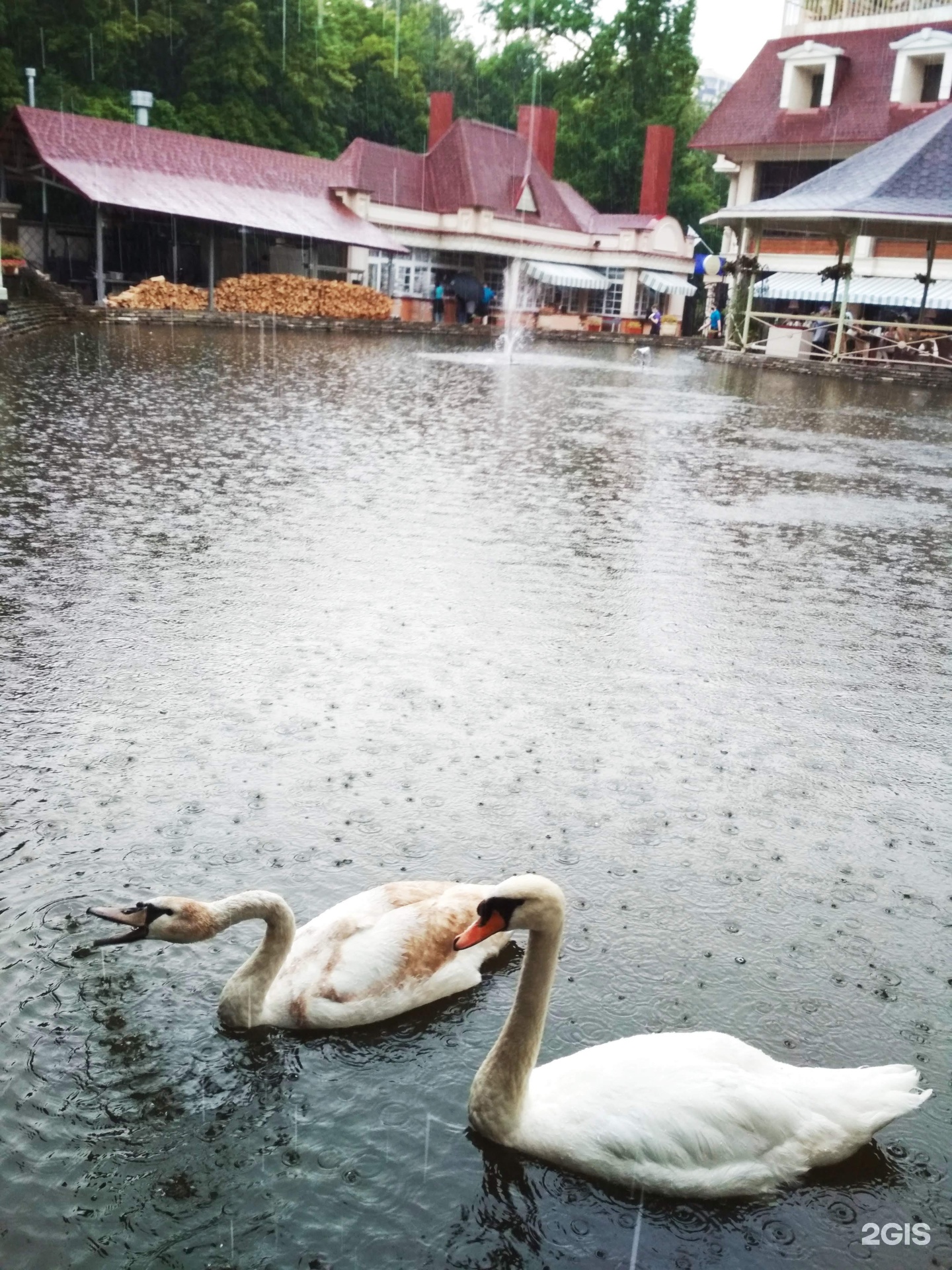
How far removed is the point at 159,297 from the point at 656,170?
1113 inches

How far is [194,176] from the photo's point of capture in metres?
36.6

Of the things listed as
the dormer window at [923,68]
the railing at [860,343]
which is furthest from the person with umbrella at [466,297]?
the dormer window at [923,68]

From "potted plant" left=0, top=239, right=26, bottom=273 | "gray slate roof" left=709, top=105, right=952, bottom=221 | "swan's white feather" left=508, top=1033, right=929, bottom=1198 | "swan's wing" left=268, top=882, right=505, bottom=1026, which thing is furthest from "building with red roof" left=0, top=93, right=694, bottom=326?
"swan's white feather" left=508, top=1033, right=929, bottom=1198

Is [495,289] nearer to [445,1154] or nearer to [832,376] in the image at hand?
[832,376]

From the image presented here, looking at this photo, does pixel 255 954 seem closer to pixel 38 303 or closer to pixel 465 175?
pixel 38 303

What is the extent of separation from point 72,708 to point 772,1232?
14.0ft

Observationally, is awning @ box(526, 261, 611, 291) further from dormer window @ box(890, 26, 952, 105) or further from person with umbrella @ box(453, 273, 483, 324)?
dormer window @ box(890, 26, 952, 105)

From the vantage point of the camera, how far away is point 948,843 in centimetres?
515

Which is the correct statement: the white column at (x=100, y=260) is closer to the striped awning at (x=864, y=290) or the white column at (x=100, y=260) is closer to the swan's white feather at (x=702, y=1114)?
the striped awning at (x=864, y=290)

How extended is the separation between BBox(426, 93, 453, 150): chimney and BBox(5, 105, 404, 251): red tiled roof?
1073 cm

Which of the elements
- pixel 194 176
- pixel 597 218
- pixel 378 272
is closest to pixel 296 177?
pixel 194 176

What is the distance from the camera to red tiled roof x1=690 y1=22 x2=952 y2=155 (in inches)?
1639

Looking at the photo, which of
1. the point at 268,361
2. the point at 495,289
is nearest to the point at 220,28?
the point at 495,289

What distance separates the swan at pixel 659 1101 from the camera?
316 cm
